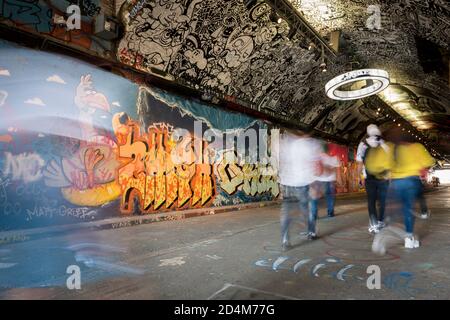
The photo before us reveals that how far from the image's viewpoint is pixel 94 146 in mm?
8609

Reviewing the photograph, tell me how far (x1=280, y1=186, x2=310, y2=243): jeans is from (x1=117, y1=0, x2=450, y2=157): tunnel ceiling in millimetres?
6701

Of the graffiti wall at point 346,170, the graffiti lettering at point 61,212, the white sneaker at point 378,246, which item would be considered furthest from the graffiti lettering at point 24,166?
the graffiti wall at point 346,170

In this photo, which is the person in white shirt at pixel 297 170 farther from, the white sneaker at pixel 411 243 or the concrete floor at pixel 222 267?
the white sneaker at pixel 411 243

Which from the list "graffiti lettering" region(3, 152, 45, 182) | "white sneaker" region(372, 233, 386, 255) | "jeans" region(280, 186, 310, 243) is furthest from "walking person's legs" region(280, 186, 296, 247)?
"graffiti lettering" region(3, 152, 45, 182)

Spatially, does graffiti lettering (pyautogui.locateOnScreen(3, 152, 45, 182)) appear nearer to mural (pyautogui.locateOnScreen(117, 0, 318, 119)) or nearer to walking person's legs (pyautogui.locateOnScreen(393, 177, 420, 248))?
mural (pyautogui.locateOnScreen(117, 0, 318, 119))

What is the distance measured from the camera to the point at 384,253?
4.75 metres

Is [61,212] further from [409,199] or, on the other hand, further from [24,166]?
[409,199]

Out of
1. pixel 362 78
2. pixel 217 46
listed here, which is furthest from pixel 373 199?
pixel 217 46

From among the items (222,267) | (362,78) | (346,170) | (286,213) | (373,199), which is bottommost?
(222,267)

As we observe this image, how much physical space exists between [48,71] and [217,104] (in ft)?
22.9

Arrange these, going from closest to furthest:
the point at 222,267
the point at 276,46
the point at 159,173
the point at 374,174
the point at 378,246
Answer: the point at 222,267, the point at 378,246, the point at 374,174, the point at 159,173, the point at 276,46

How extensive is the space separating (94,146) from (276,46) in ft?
26.4

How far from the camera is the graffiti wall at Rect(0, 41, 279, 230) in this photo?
22.9ft
